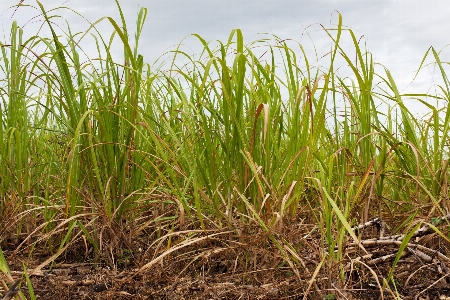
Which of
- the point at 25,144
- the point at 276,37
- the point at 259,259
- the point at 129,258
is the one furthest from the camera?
the point at 25,144

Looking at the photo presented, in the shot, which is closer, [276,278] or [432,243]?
[276,278]

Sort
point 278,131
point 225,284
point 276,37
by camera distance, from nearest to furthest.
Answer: point 225,284 → point 278,131 → point 276,37

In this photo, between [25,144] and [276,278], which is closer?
[276,278]

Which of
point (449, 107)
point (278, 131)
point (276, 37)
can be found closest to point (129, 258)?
point (278, 131)

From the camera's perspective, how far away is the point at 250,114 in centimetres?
170

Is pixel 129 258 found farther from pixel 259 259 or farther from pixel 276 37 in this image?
pixel 276 37

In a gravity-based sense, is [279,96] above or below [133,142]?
above

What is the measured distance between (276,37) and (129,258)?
97 cm

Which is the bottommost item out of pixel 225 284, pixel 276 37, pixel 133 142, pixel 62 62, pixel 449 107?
pixel 225 284

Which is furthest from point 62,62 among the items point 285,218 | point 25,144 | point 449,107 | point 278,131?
point 449,107

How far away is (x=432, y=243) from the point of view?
6.11 ft

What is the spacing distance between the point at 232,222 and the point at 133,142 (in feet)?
1.64

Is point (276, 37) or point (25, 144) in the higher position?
point (276, 37)

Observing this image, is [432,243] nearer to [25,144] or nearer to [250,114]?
[250,114]
